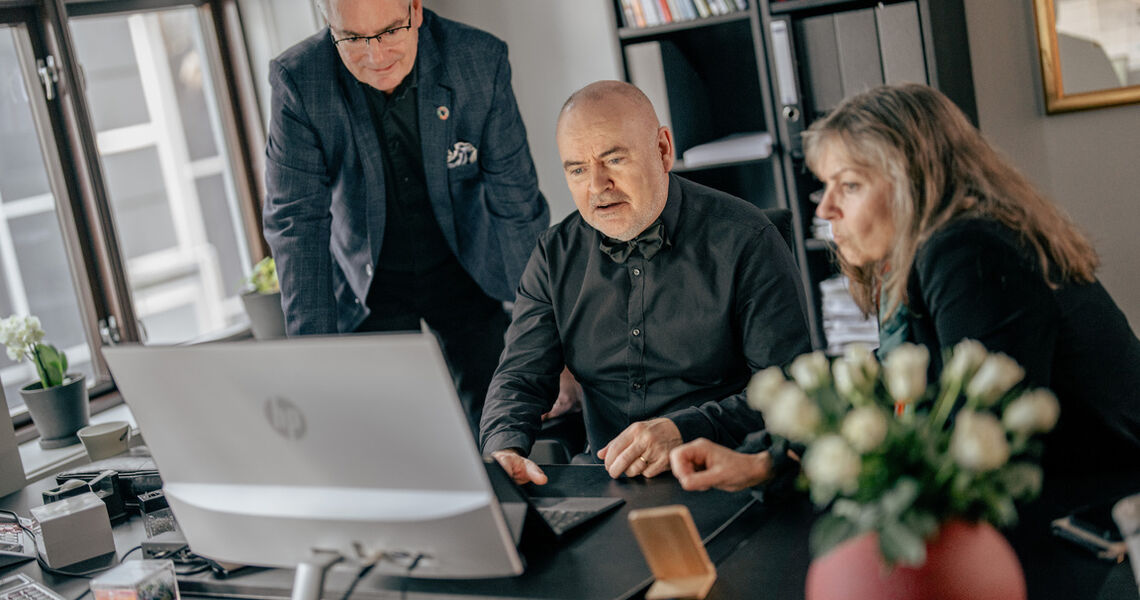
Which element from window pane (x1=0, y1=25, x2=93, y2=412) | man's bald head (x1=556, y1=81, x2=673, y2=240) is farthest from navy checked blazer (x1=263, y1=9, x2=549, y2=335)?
window pane (x1=0, y1=25, x2=93, y2=412)

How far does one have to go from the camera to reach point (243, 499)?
120cm

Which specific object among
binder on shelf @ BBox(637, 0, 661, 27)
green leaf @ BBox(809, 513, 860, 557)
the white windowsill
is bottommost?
the white windowsill

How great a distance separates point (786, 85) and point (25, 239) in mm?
2306

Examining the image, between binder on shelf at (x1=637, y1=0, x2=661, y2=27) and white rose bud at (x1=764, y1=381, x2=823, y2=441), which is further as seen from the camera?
binder on shelf at (x1=637, y1=0, x2=661, y2=27)

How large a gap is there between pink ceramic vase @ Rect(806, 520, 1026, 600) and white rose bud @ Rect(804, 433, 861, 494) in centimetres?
8

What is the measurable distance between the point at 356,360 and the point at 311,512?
220 millimetres

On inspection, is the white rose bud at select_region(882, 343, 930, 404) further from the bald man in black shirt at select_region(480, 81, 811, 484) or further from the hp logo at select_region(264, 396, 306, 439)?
the bald man in black shirt at select_region(480, 81, 811, 484)

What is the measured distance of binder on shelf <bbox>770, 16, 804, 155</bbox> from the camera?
3.16m

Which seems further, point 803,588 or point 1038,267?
point 1038,267

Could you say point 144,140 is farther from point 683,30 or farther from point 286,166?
point 683,30

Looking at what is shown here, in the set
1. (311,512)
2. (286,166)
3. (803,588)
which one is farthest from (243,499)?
(286,166)

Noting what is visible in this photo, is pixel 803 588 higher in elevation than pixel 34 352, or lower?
lower

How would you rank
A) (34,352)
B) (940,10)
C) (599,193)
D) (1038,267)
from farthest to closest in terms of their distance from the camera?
(940,10), (34,352), (599,193), (1038,267)

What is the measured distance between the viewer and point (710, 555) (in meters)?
1.27
